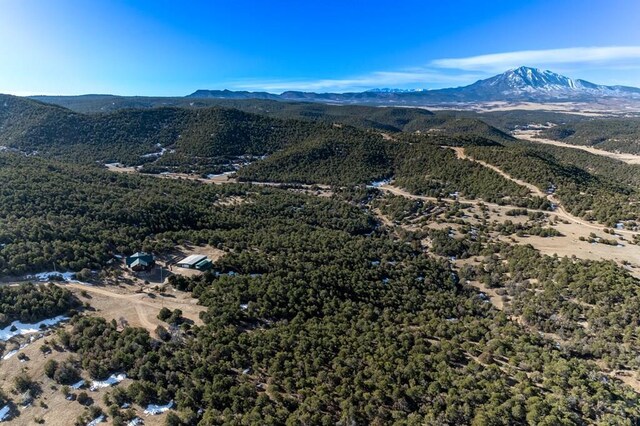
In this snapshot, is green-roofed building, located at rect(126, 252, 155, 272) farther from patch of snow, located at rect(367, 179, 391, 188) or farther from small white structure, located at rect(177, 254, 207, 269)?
patch of snow, located at rect(367, 179, 391, 188)

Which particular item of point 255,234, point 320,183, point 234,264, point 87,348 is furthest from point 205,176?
point 87,348

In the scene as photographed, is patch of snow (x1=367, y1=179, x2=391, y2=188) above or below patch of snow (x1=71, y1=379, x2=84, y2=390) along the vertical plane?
above

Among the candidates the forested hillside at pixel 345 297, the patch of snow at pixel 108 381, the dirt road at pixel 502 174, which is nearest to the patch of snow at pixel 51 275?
the forested hillside at pixel 345 297

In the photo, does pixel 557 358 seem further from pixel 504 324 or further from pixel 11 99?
pixel 11 99

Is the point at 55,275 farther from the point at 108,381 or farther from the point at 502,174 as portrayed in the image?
the point at 502,174

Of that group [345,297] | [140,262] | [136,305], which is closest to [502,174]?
[345,297]

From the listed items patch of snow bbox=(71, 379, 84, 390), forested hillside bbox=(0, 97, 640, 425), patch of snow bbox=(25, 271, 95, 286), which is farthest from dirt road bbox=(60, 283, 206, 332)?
patch of snow bbox=(71, 379, 84, 390)
